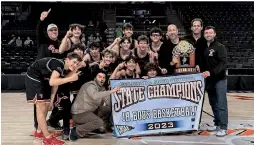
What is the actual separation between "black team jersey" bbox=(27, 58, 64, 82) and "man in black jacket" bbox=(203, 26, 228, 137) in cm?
179

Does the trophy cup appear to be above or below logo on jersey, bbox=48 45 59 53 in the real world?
below

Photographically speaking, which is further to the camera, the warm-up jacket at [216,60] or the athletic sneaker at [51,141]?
the warm-up jacket at [216,60]

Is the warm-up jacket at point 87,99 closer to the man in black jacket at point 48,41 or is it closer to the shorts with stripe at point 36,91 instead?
the shorts with stripe at point 36,91

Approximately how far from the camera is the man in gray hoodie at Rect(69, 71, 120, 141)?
398 centimetres

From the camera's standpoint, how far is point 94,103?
13.5 ft

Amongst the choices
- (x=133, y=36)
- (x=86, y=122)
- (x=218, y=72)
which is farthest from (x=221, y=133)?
(x=133, y=36)

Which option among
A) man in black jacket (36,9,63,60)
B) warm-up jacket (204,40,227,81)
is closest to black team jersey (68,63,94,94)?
man in black jacket (36,9,63,60)

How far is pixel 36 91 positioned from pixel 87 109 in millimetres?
659

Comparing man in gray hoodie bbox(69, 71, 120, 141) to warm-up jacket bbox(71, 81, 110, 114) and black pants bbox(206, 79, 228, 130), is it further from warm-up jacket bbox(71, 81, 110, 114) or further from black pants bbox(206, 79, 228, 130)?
black pants bbox(206, 79, 228, 130)

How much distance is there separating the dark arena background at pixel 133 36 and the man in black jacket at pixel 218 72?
0.26 metres

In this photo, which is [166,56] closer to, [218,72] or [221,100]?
[218,72]

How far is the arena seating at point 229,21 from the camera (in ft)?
39.5

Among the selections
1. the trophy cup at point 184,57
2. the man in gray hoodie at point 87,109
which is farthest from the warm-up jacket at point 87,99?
the trophy cup at point 184,57

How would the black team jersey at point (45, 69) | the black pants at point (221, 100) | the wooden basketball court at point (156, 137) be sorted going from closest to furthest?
the black team jersey at point (45, 69) < the wooden basketball court at point (156, 137) < the black pants at point (221, 100)
